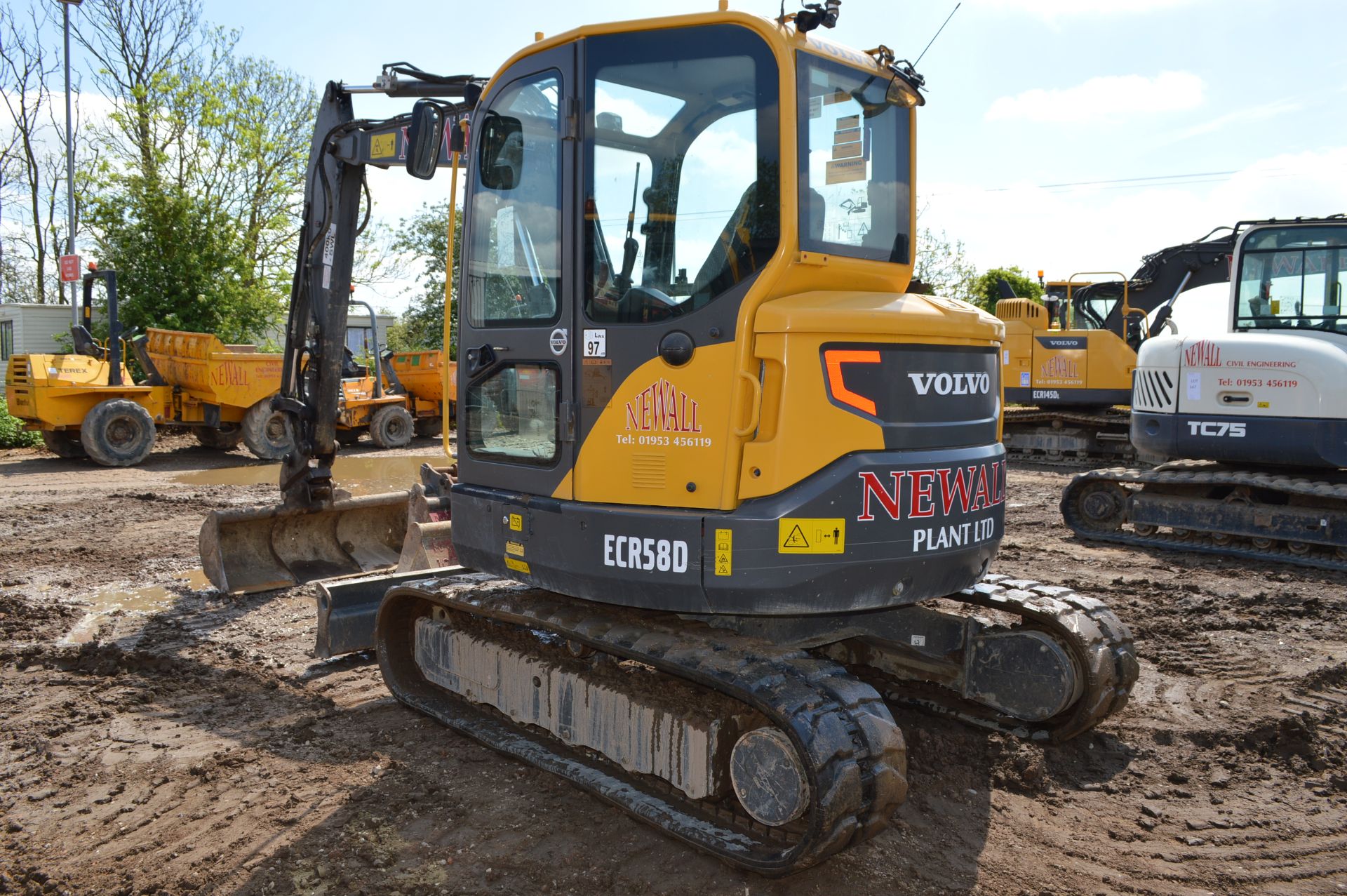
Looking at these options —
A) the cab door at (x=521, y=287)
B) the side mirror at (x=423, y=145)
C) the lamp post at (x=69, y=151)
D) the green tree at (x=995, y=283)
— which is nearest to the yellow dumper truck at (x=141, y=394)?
the lamp post at (x=69, y=151)

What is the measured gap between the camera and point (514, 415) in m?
4.29

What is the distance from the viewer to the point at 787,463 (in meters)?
3.51

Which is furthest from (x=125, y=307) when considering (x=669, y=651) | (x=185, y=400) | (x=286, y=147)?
(x=669, y=651)

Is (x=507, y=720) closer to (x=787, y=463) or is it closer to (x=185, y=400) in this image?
(x=787, y=463)

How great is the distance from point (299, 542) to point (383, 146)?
9.98 ft

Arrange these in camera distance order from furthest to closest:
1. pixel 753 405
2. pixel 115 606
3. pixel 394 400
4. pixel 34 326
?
pixel 34 326 → pixel 394 400 → pixel 115 606 → pixel 753 405

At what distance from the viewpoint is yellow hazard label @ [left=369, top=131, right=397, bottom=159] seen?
21.6 ft

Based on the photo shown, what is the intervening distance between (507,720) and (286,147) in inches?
945

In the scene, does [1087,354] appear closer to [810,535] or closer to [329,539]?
[329,539]

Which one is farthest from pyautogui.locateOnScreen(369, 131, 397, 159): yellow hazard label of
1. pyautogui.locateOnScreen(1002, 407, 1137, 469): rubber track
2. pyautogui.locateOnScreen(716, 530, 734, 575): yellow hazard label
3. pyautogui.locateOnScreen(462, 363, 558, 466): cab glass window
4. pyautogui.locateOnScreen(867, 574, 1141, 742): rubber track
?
pyautogui.locateOnScreen(1002, 407, 1137, 469): rubber track

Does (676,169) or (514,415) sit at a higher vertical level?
(676,169)

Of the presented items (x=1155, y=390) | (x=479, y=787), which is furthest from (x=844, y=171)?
(x=1155, y=390)

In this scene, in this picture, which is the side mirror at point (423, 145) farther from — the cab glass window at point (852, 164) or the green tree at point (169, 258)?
the green tree at point (169, 258)

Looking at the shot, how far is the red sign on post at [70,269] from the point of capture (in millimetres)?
16797
